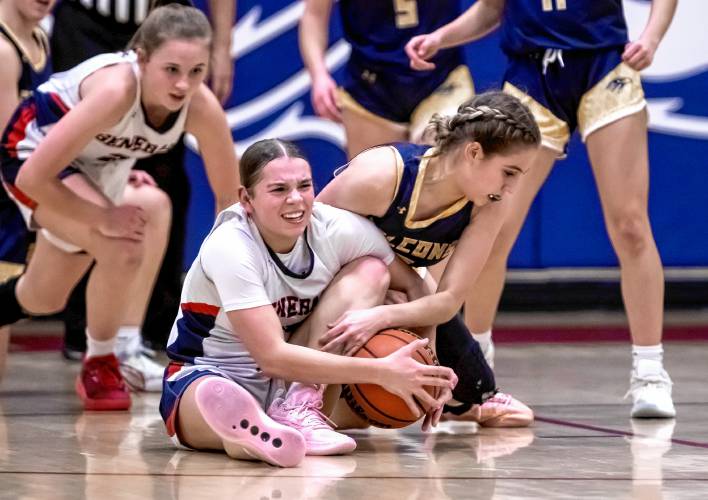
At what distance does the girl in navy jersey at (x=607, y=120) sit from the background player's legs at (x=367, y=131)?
0.74m

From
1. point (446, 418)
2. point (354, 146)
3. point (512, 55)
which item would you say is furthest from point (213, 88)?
point (446, 418)

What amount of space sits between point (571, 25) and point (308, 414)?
168 centimetres

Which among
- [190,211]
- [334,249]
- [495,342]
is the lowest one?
[495,342]

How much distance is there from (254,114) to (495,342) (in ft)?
5.36

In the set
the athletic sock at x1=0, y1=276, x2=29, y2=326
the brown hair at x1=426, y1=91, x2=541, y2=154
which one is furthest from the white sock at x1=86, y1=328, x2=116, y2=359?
the brown hair at x1=426, y1=91, x2=541, y2=154

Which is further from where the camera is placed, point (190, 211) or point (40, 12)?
point (190, 211)

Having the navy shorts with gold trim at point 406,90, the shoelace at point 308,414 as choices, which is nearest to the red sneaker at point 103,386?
the shoelace at point 308,414

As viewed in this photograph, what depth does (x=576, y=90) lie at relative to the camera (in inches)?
175

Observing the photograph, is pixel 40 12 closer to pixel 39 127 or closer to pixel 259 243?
pixel 39 127

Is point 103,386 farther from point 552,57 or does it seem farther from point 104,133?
point 552,57

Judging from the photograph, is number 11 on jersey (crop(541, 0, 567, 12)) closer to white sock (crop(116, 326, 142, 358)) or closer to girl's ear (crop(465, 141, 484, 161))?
girl's ear (crop(465, 141, 484, 161))

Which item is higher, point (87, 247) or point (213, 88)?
point (213, 88)

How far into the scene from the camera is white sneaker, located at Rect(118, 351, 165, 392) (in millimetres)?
5129

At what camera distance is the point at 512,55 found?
15.2ft
